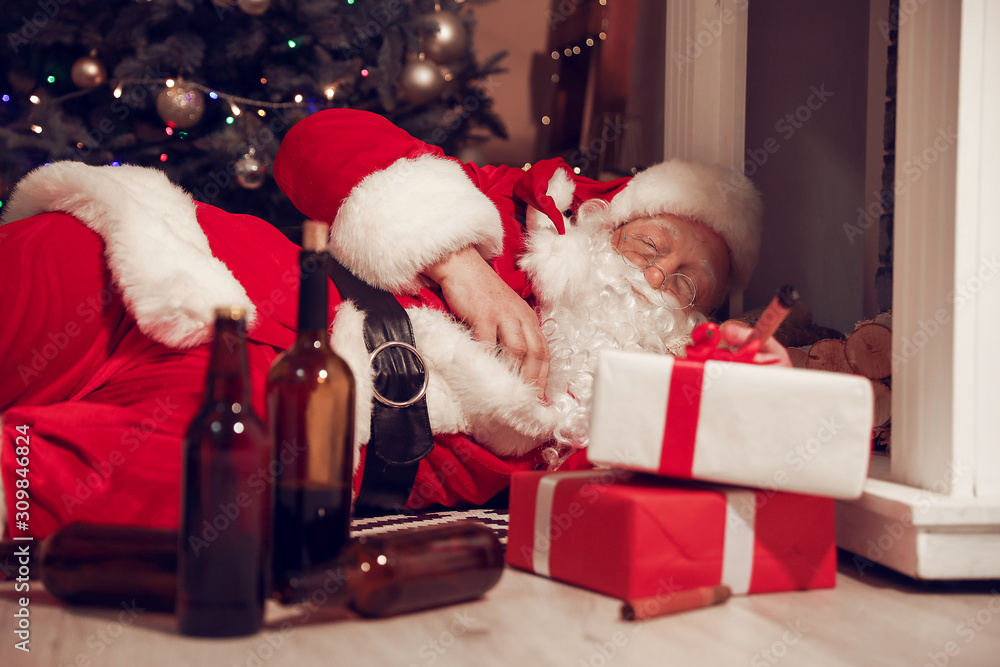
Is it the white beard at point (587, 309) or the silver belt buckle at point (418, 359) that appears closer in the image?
the silver belt buckle at point (418, 359)

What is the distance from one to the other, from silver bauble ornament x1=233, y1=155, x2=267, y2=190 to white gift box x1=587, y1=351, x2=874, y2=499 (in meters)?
1.88

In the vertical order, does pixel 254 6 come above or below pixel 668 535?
above

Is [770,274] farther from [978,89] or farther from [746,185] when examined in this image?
[978,89]

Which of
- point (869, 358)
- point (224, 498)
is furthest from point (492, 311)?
point (224, 498)

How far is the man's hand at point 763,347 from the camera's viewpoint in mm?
964

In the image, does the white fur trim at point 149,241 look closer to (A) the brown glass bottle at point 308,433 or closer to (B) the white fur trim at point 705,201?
(A) the brown glass bottle at point 308,433

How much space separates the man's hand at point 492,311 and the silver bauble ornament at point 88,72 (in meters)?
1.76

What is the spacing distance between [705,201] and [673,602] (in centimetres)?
96

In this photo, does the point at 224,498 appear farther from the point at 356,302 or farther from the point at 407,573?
the point at 356,302

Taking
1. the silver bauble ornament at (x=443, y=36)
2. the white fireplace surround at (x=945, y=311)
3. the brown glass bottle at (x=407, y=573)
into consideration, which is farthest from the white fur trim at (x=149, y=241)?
the silver bauble ornament at (x=443, y=36)

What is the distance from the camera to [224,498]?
673 mm

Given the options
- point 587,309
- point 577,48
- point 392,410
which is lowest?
point 392,410

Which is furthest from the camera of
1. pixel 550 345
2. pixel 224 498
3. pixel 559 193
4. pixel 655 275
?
pixel 559 193

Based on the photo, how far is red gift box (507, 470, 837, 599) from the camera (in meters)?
0.85
